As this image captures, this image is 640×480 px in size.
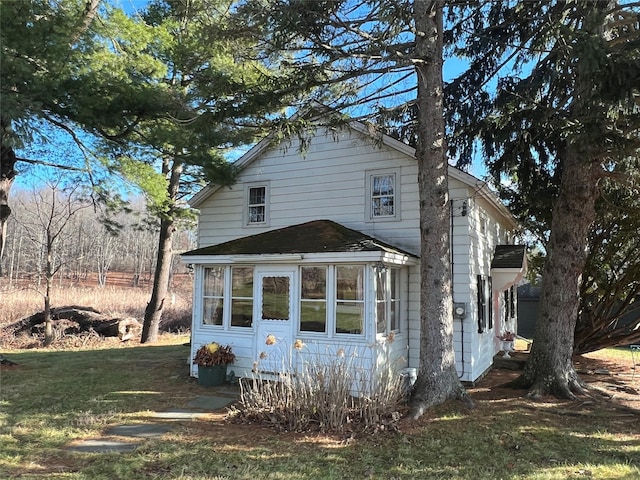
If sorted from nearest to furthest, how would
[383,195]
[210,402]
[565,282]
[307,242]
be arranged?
[210,402]
[565,282]
[307,242]
[383,195]

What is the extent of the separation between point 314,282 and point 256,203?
3.35 metres

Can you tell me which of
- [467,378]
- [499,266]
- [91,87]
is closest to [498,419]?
[467,378]

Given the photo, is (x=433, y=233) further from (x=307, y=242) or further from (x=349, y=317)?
(x=307, y=242)

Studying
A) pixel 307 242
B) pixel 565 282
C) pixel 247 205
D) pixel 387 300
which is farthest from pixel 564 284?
pixel 247 205

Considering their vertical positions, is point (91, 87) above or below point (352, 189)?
above

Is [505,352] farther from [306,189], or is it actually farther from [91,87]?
[91,87]

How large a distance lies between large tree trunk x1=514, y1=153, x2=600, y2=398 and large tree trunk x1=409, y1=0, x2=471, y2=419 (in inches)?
84.2

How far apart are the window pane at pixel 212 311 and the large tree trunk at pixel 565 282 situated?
6113 millimetres

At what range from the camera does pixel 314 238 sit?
9.27 m

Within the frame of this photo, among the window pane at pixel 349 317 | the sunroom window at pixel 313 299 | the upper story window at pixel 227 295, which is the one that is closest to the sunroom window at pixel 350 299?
the window pane at pixel 349 317

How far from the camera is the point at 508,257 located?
1149 cm

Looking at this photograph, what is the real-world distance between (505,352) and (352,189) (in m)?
6.30

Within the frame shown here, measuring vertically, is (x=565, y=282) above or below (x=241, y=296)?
above

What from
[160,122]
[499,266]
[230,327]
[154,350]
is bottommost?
[154,350]
